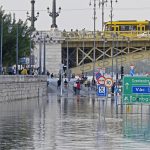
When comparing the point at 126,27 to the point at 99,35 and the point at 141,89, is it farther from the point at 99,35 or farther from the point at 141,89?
the point at 141,89

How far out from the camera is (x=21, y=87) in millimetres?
63219

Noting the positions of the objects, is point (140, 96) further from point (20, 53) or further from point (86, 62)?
point (86, 62)

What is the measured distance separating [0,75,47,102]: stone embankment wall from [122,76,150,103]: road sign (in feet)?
58.8

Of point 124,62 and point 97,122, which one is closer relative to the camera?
point 97,122

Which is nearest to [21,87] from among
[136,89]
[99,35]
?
[136,89]

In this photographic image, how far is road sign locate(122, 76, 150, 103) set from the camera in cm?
3809

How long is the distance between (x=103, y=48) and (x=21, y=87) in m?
64.9

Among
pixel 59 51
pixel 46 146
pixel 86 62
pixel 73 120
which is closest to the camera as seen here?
pixel 46 146

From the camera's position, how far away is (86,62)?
134500mm

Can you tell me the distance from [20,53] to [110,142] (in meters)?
58.6

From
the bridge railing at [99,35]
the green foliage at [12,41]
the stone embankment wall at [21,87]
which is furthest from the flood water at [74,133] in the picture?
the bridge railing at [99,35]

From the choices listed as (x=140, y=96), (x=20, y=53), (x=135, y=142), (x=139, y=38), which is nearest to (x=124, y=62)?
Answer: (x=139, y=38)

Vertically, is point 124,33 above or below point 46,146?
above

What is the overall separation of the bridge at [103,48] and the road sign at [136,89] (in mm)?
79718
